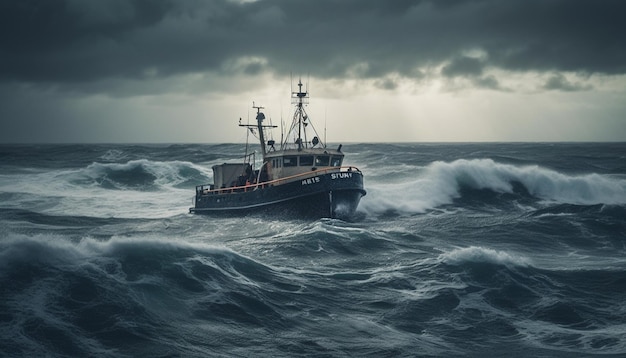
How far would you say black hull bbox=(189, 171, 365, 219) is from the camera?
96.3ft

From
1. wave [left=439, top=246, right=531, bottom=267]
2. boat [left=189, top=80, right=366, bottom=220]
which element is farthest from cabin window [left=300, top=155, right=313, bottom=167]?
wave [left=439, top=246, right=531, bottom=267]

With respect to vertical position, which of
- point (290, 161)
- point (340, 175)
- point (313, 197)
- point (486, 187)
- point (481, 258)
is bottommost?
point (481, 258)

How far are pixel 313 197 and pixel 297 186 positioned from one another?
1.14m

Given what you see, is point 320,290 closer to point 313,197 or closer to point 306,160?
point 313,197

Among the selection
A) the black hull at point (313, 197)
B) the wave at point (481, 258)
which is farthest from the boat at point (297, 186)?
the wave at point (481, 258)

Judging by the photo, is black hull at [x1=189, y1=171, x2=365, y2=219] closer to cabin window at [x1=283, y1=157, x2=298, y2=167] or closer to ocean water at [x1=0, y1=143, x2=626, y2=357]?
ocean water at [x1=0, y1=143, x2=626, y2=357]

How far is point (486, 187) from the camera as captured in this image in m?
41.1

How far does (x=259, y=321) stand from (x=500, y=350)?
17.3 feet

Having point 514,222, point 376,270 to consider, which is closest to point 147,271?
point 376,270

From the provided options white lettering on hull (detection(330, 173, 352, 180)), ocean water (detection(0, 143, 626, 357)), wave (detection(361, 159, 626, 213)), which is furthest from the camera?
wave (detection(361, 159, 626, 213))

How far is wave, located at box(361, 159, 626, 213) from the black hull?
197 inches

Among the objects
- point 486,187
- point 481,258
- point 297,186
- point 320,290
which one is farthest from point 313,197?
point 486,187

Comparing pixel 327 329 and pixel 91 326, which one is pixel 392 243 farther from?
pixel 91 326

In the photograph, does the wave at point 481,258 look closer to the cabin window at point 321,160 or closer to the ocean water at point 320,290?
the ocean water at point 320,290
